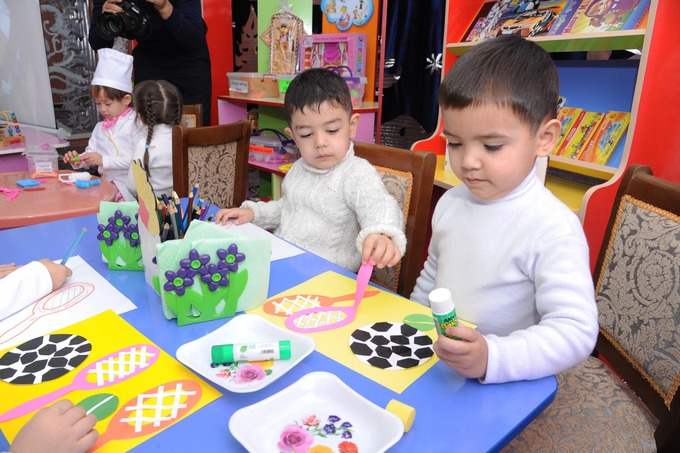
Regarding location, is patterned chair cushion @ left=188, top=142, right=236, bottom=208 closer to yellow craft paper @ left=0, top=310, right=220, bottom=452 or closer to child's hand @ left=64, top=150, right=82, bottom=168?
child's hand @ left=64, top=150, right=82, bottom=168

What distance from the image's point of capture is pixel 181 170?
5.93 ft

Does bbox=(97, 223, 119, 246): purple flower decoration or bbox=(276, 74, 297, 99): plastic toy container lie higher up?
bbox=(276, 74, 297, 99): plastic toy container

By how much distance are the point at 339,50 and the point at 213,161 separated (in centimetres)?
124

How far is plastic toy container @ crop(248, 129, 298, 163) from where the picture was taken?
297 centimetres

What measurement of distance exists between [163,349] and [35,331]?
224 mm

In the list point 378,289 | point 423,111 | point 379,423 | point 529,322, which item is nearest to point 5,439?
point 379,423

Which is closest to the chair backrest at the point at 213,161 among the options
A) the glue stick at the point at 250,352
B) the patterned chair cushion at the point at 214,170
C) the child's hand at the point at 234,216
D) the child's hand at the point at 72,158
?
the patterned chair cushion at the point at 214,170

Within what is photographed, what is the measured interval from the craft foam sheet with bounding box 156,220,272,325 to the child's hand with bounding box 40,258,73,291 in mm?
256

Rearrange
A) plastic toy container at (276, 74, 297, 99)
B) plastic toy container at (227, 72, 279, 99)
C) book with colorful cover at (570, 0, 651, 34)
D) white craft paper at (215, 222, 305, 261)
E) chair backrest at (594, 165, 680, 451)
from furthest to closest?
plastic toy container at (227, 72, 279, 99) < plastic toy container at (276, 74, 297, 99) < book with colorful cover at (570, 0, 651, 34) < white craft paper at (215, 222, 305, 261) < chair backrest at (594, 165, 680, 451)

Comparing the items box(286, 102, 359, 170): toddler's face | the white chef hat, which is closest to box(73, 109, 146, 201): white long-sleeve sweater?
the white chef hat

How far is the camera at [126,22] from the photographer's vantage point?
240 centimetres

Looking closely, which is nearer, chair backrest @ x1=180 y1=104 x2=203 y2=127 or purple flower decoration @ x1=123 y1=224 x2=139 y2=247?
purple flower decoration @ x1=123 y1=224 x2=139 y2=247

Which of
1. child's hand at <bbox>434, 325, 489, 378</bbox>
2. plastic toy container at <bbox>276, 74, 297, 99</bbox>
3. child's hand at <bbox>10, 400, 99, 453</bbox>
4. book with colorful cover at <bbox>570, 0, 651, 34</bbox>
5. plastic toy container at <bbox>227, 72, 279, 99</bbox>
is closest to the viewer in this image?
child's hand at <bbox>10, 400, 99, 453</bbox>

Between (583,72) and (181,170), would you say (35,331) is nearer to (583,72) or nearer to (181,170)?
(181,170)
